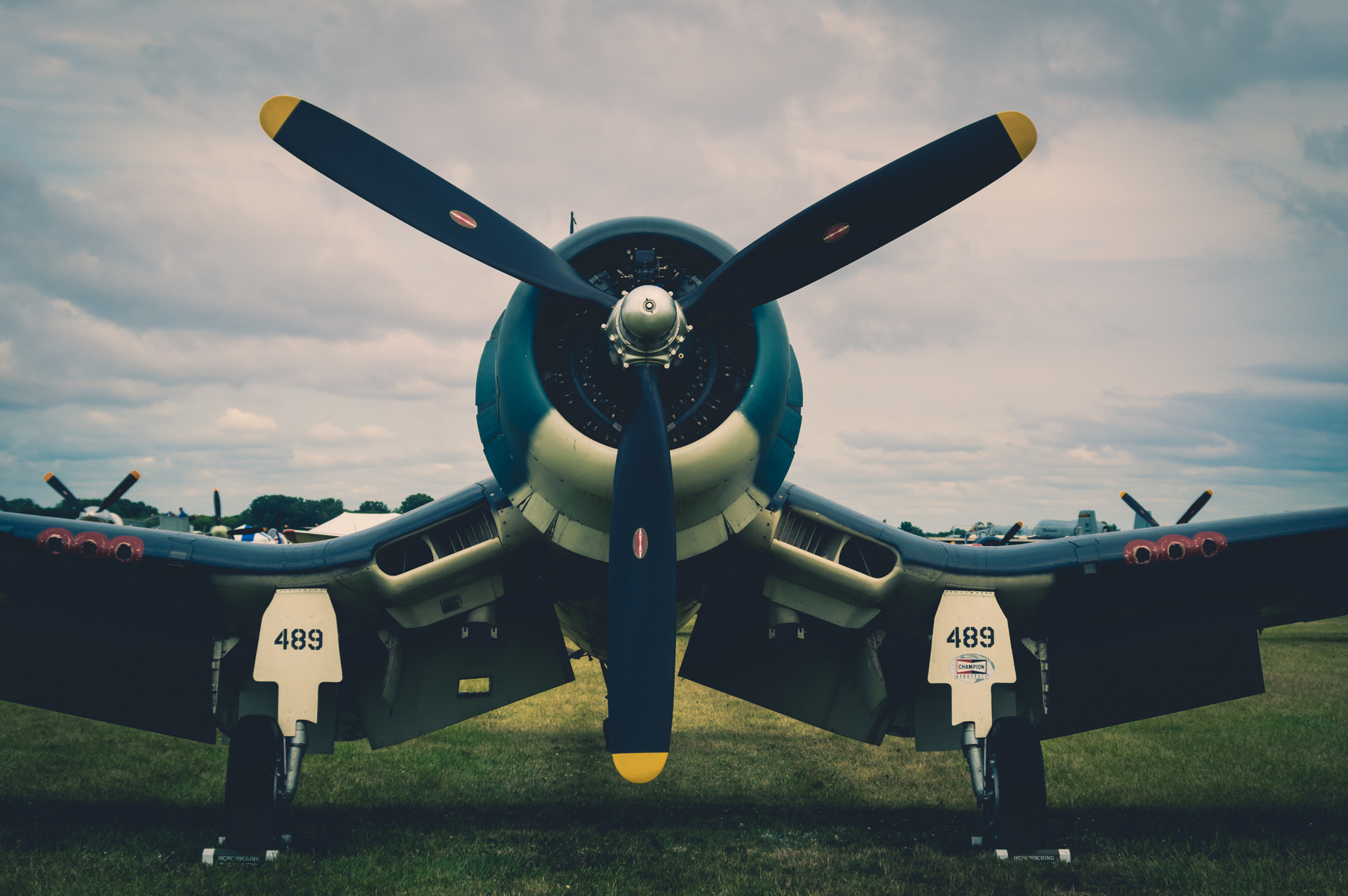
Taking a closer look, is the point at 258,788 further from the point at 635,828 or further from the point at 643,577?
the point at 643,577

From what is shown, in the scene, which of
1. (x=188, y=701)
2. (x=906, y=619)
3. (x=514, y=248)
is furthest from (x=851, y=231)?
(x=188, y=701)

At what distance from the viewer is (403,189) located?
5.47m

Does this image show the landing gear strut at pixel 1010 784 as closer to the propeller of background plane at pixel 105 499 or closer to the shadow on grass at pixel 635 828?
the shadow on grass at pixel 635 828

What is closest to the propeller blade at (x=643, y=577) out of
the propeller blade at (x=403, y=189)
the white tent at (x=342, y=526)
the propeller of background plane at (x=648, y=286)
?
the propeller of background plane at (x=648, y=286)

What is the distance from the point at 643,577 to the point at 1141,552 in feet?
13.1

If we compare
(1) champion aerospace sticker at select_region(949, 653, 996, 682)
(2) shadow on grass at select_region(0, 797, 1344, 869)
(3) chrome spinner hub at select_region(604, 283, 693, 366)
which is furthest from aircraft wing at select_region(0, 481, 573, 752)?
(1) champion aerospace sticker at select_region(949, 653, 996, 682)

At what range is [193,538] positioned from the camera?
6672 millimetres

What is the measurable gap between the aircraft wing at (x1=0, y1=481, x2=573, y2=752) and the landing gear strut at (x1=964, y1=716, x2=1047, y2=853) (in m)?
3.98

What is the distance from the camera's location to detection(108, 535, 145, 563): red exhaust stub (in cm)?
616

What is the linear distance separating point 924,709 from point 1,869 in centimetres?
741

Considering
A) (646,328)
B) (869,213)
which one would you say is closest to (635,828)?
(646,328)

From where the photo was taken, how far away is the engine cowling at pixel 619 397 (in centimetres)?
529

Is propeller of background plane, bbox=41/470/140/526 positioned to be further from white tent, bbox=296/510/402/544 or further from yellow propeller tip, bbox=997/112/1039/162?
white tent, bbox=296/510/402/544

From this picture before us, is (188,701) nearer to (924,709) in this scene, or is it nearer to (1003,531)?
(924,709)
